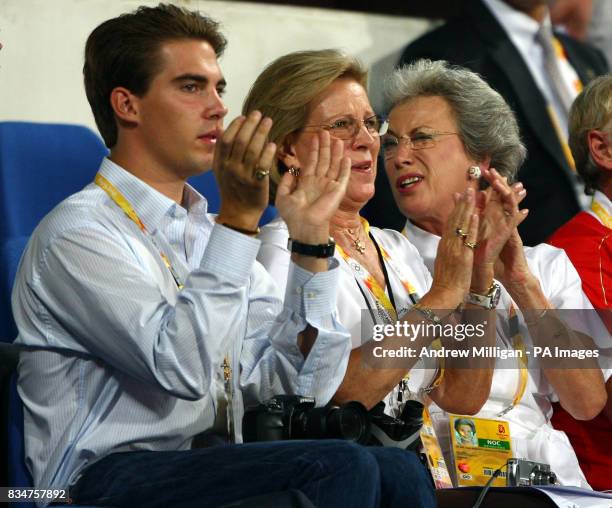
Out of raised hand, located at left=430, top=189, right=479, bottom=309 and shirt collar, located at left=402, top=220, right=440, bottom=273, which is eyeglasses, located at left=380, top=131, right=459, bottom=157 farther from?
raised hand, located at left=430, top=189, right=479, bottom=309

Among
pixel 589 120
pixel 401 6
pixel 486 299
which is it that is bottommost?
pixel 486 299

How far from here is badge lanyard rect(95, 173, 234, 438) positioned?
7.46 ft

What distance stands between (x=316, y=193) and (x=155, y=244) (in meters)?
0.33

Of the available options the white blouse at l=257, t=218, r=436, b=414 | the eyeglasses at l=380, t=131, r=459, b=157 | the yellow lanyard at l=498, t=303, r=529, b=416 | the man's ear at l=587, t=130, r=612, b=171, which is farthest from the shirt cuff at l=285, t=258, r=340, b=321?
the man's ear at l=587, t=130, r=612, b=171

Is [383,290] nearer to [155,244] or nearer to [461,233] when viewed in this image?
[461,233]

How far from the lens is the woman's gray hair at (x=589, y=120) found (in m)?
3.25

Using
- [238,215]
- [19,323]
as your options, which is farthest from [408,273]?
[19,323]

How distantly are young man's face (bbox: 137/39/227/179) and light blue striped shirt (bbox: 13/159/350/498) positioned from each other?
207mm

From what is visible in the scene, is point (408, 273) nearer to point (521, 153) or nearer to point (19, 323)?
point (521, 153)

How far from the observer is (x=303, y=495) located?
183cm

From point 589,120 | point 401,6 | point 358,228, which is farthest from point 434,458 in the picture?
point 401,6

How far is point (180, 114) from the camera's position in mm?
2445

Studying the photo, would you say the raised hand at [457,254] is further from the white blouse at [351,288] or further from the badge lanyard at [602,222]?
the badge lanyard at [602,222]

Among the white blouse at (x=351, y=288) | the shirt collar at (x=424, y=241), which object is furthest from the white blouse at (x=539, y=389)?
the white blouse at (x=351, y=288)
